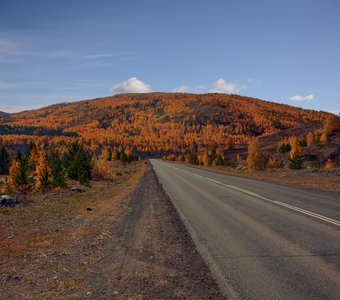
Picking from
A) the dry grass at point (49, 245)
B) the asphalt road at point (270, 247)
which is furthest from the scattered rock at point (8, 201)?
the asphalt road at point (270, 247)

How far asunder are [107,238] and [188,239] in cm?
218

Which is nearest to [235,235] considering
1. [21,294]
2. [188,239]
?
[188,239]

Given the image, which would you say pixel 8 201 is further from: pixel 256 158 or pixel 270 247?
pixel 256 158

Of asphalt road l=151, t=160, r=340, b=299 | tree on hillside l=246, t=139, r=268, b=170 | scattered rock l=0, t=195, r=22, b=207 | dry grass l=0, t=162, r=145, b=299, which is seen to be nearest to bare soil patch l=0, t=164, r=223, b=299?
dry grass l=0, t=162, r=145, b=299

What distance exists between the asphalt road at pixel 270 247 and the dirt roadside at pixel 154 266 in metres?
0.30

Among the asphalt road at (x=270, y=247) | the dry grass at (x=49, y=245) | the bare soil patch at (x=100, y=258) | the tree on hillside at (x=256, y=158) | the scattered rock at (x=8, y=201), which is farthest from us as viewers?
the tree on hillside at (x=256, y=158)

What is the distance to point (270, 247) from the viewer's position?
6.67 meters

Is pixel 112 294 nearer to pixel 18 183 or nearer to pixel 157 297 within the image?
pixel 157 297

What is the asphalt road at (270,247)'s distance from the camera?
15.3 feet

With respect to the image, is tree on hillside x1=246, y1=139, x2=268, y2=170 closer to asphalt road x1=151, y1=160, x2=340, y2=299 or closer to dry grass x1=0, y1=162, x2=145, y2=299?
asphalt road x1=151, y1=160, x2=340, y2=299

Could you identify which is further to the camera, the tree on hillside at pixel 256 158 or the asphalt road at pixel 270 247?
the tree on hillside at pixel 256 158

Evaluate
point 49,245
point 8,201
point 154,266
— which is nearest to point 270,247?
point 154,266

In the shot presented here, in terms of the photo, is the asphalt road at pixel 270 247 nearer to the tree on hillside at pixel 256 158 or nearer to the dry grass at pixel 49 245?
the dry grass at pixel 49 245

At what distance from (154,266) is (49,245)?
311 centimetres
